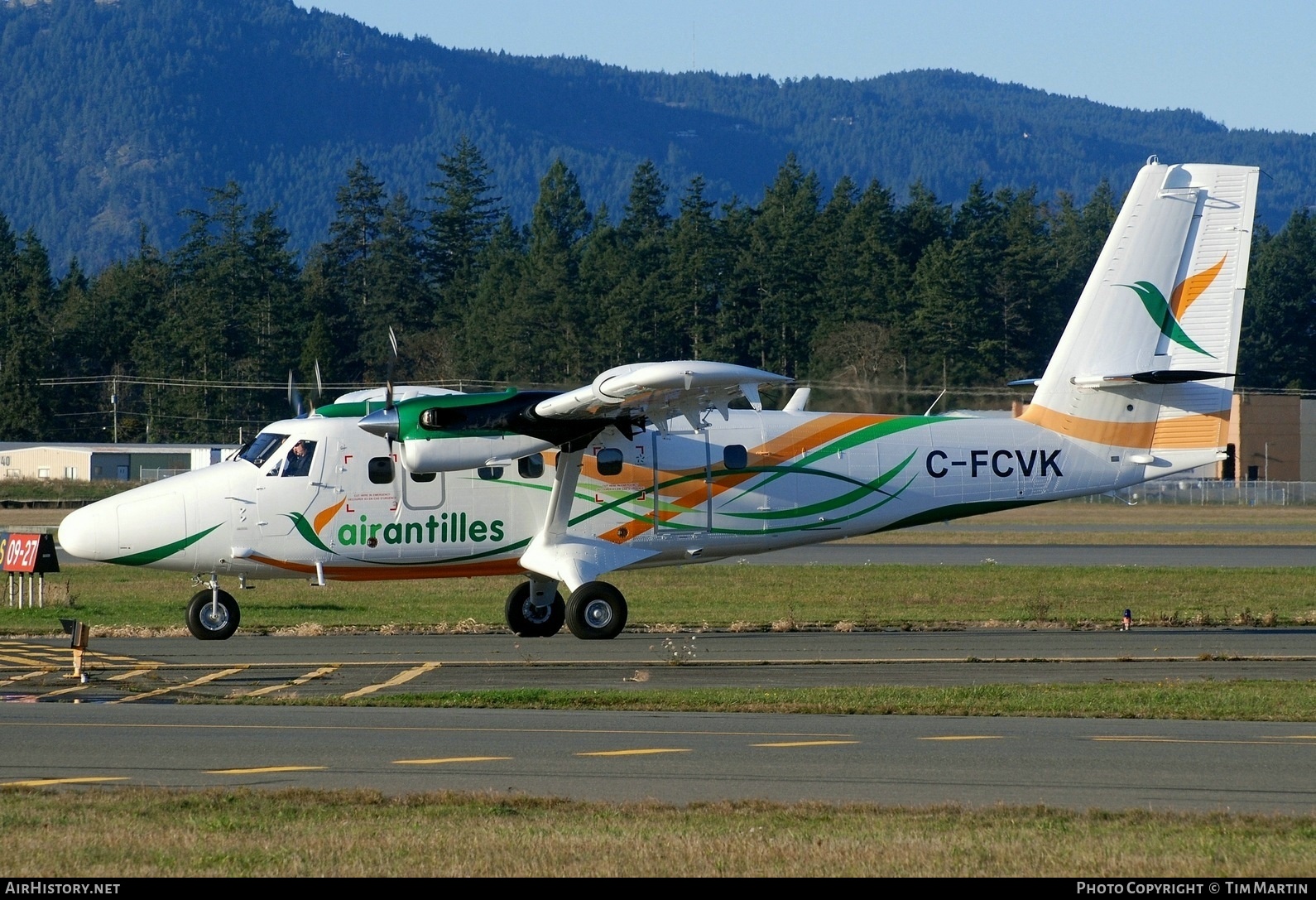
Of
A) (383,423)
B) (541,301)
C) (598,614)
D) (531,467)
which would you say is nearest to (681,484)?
(531,467)

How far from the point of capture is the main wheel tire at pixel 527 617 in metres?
21.9

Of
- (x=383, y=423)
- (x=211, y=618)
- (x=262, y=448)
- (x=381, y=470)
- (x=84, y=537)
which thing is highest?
(x=383, y=423)

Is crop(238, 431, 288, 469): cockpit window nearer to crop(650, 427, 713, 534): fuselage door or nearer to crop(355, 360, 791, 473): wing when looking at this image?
crop(355, 360, 791, 473): wing

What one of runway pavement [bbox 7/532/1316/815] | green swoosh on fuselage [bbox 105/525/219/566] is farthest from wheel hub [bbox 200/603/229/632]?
green swoosh on fuselage [bbox 105/525/219/566]

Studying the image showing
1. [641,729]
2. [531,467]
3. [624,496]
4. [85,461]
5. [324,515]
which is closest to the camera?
[641,729]

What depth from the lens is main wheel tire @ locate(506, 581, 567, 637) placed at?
863 inches

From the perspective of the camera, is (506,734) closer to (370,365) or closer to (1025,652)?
(1025,652)

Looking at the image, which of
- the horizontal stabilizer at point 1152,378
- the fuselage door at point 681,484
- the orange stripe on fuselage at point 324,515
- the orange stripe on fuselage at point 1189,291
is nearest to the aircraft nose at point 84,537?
the orange stripe on fuselage at point 324,515

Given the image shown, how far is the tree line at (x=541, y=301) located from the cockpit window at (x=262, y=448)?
3194 cm

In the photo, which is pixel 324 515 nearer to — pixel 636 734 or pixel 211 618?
pixel 211 618

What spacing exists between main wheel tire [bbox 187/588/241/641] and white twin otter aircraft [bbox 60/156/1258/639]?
0.03 metres

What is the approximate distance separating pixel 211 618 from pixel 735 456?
24.9ft

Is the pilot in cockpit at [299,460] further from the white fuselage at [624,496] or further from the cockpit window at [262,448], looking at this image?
the cockpit window at [262,448]

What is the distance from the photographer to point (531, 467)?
21344mm
